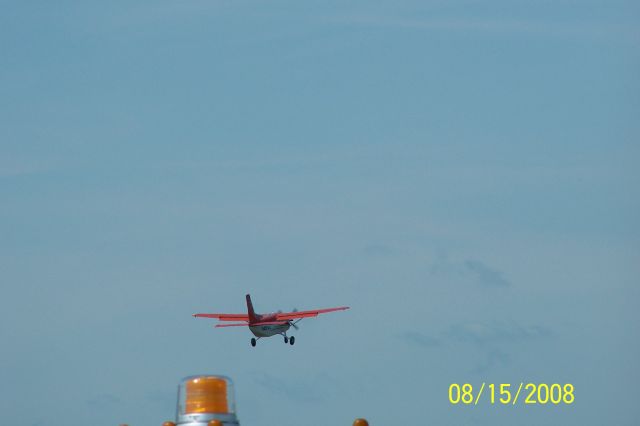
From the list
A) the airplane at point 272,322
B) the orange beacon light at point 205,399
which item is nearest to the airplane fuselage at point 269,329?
the airplane at point 272,322

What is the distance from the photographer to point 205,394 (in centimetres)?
2998

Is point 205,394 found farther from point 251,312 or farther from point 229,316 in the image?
point 229,316

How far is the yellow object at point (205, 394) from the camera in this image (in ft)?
98.0

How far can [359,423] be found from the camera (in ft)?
92.5

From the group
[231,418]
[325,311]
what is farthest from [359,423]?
[325,311]

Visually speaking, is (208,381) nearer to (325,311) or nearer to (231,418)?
(231,418)

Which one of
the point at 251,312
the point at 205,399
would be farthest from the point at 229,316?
the point at 205,399

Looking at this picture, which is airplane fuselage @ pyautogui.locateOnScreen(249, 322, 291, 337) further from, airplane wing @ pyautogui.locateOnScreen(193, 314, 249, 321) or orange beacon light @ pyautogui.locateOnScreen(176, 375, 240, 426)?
orange beacon light @ pyautogui.locateOnScreen(176, 375, 240, 426)

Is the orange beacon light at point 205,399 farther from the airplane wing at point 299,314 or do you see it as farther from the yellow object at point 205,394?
the airplane wing at point 299,314

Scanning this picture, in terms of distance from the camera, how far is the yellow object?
2988 centimetres

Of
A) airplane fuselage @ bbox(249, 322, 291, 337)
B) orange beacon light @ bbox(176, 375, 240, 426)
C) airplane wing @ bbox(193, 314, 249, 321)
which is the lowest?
orange beacon light @ bbox(176, 375, 240, 426)

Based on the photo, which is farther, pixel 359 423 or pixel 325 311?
pixel 325 311

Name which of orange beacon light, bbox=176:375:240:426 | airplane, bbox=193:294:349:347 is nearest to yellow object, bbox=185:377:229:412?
orange beacon light, bbox=176:375:240:426

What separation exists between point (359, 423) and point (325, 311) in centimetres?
14771
